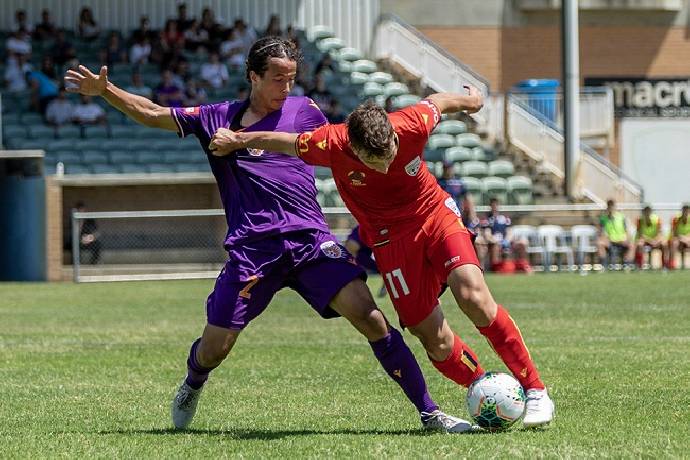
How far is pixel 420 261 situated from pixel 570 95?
70.0 ft

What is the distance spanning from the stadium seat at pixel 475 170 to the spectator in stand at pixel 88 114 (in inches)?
292

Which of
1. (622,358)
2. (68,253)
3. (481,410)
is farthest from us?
(68,253)

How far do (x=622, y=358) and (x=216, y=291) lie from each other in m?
4.28

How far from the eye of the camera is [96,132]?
2681cm

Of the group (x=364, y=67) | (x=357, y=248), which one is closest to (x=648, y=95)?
(x=364, y=67)

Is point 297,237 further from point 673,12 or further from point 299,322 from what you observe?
point 673,12

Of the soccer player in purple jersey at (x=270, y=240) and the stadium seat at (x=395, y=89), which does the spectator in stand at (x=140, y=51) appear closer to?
the stadium seat at (x=395, y=89)

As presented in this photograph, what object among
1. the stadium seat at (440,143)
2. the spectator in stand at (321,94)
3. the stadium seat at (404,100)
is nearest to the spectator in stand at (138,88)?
the spectator in stand at (321,94)

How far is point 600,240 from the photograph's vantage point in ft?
83.5

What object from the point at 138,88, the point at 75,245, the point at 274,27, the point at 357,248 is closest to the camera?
the point at 357,248

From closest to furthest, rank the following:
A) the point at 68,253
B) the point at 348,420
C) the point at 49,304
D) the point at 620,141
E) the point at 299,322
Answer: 1. the point at 348,420
2. the point at 299,322
3. the point at 49,304
4. the point at 68,253
5. the point at 620,141

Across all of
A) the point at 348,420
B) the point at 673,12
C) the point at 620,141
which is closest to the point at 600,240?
the point at 620,141

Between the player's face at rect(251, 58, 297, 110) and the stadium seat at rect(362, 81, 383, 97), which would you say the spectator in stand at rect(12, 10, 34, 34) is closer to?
the stadium seat at rect(362, 81, 383, 97)

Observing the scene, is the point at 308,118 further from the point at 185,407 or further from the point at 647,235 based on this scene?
the point at 647,235
